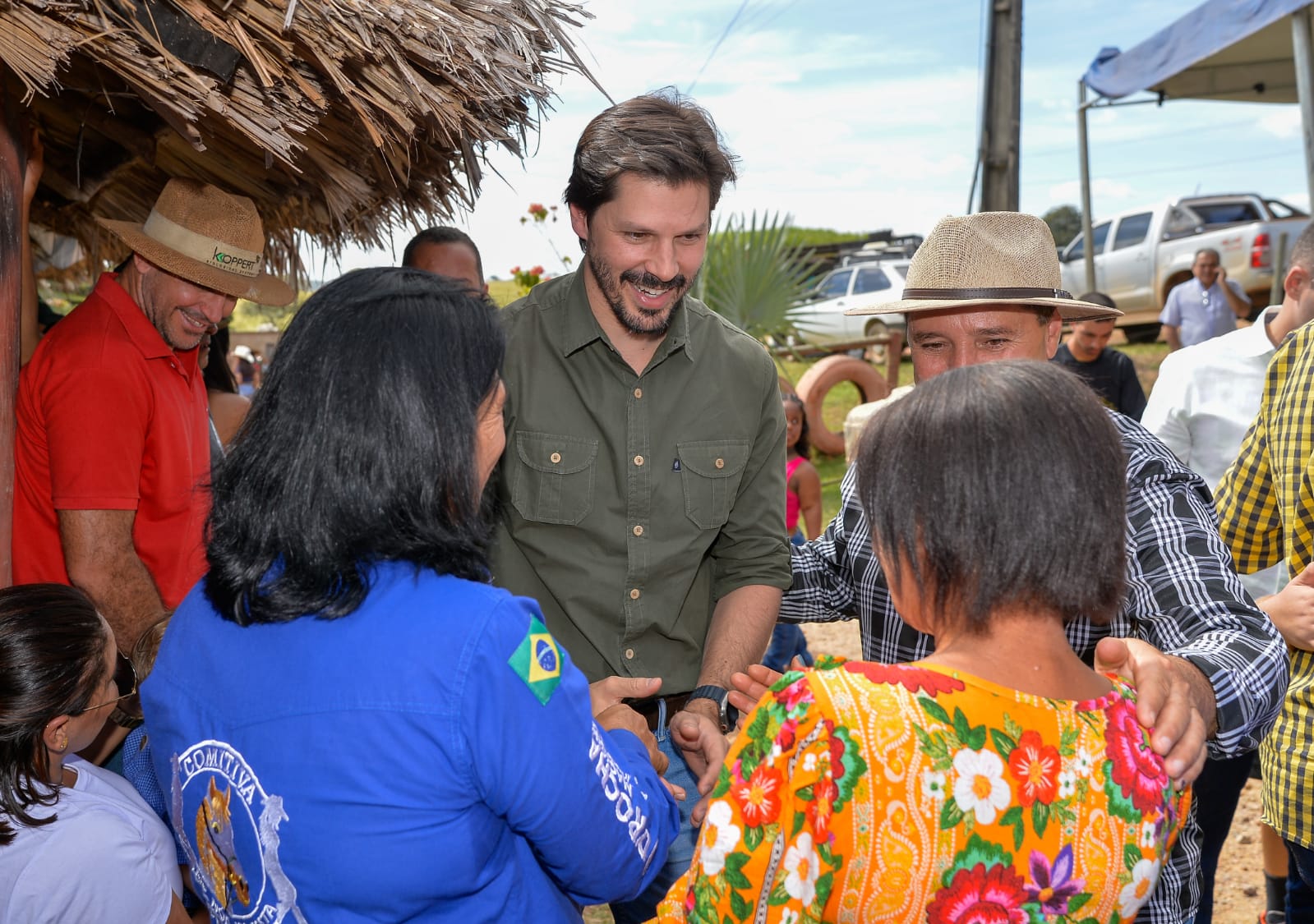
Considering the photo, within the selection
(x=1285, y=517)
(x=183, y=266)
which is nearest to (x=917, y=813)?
(x=1285, y=517)

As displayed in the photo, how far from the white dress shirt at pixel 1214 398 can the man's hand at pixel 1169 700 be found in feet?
9.31

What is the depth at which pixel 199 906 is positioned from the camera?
2.69 meters

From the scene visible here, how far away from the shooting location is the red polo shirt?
2.70m

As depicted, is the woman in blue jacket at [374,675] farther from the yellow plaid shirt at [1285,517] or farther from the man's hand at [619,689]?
the yellow plaid shirt at [1285,517]

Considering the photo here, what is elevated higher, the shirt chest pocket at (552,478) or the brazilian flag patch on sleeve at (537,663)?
the shirt chest pocket at (552,478)

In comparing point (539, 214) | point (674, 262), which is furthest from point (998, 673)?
point (539, 214)

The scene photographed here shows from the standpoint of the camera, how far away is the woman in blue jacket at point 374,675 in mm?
1359

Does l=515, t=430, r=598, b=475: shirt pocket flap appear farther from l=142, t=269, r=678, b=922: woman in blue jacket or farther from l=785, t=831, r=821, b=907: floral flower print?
l=785, t=831, r=821, b=907: floral flower print

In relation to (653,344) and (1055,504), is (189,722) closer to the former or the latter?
(1055,504)

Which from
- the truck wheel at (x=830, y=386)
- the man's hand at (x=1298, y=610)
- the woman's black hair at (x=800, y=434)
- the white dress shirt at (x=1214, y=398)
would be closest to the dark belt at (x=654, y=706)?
the man's hand at (x=1298, y=610)

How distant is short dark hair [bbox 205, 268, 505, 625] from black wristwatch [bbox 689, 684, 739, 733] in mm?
1138

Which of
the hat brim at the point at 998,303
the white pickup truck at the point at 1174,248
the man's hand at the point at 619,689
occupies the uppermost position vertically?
the white pickup truck at the point at 1174,248

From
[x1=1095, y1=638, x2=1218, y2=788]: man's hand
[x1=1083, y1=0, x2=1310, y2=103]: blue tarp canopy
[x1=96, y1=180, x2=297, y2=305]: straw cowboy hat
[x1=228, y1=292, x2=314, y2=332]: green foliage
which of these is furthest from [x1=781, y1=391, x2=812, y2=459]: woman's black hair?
[x1=228, y1=292, x2=314, y2=332]: green foliage

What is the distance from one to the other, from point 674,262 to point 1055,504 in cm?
150
